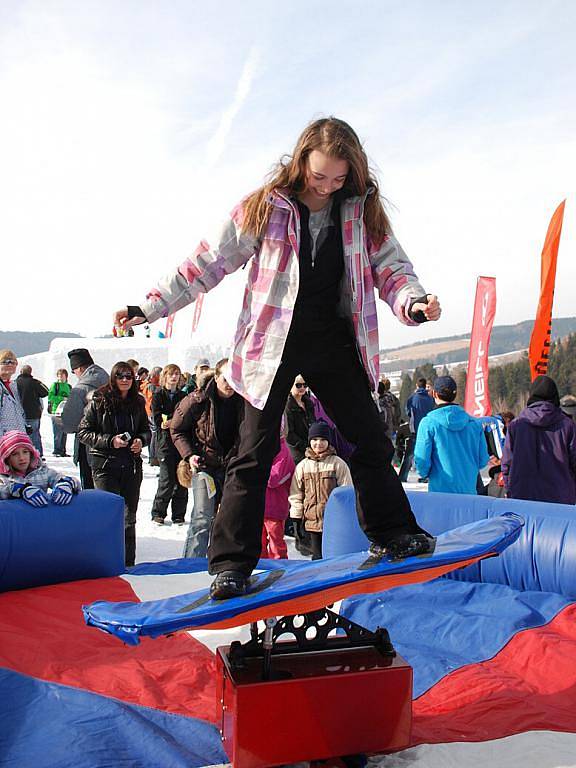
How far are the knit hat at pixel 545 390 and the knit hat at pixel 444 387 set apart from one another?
576 millimetres

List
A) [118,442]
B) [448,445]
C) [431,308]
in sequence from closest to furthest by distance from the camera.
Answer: [431,308]
[448,445]
[118,442]

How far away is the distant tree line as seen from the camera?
35.2ft

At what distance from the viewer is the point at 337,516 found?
4.68m

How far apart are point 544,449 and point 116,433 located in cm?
314

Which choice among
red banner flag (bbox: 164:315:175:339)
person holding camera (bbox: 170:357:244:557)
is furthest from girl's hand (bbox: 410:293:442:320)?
red banner flag (bbox: 164:315:175:339)

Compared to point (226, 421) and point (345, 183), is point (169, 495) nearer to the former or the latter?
point (226, 421)

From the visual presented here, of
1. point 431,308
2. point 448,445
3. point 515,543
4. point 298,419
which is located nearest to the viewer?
point 431,308

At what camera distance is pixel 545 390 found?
4824mm

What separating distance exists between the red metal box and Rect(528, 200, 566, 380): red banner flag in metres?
6.35

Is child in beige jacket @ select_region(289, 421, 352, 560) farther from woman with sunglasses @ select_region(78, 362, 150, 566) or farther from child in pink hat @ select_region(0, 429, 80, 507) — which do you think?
child in pink hat @ select_region(0, 429, 80, 507)

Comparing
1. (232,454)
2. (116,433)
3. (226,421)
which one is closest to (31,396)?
(116,433)

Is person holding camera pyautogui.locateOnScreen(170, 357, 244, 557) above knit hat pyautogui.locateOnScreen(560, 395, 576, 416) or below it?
below

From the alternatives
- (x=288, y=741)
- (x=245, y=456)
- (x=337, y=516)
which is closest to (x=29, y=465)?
(x=337, y=516)

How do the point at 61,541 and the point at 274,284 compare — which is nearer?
the point at 274,284
